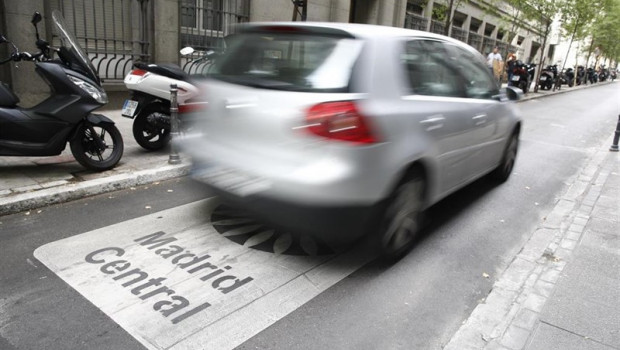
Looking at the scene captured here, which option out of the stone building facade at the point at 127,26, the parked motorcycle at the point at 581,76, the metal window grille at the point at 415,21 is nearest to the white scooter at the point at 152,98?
the stone building facade at the point at 127,26

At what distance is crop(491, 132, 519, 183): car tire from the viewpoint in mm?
6229

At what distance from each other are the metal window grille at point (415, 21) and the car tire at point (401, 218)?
56.9 feet

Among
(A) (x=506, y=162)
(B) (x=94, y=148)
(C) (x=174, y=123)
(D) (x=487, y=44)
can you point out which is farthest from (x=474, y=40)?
(B) (x=94, y=148)

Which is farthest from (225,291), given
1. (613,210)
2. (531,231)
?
(613,210)

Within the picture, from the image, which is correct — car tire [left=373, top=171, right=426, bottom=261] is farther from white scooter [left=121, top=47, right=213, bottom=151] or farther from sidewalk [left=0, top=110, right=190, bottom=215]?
white scooter [left=121, top=47, right=213, bottom=151]

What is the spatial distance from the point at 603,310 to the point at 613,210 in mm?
2826

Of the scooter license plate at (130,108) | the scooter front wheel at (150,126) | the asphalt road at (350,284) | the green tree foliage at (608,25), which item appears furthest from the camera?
the green tree foliage at (608,25)

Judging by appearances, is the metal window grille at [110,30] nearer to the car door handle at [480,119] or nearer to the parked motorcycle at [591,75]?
the car door handle at [480,119]

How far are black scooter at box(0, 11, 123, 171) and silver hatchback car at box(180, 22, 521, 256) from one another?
1.77 meters

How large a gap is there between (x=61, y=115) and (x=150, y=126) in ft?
5.31

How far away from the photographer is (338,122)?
3.15 m

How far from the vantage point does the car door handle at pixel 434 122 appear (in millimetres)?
3770

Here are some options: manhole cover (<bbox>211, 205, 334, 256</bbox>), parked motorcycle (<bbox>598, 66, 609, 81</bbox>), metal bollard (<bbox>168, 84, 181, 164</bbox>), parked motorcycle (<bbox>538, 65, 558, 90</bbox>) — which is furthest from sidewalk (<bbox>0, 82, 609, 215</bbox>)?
parked motorcycle (<bbox>598, 66, 609, 81</bbox>)

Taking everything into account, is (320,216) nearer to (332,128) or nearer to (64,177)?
(332,128)
